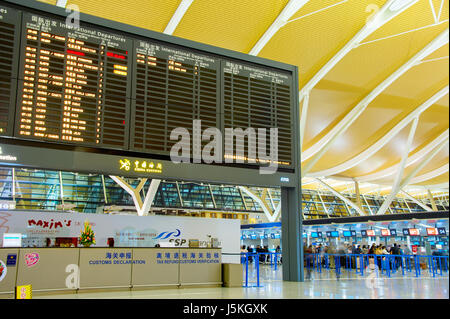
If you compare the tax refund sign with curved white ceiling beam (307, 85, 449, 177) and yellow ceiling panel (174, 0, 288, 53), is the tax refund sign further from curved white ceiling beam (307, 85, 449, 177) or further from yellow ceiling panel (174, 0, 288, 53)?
curved white ceiling beam (307, 85, 449, 177)

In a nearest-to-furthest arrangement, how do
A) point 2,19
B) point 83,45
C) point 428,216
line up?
1. point 2,19
2. point 83,45
3. point 428,216

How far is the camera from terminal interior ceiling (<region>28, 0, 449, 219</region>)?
51.8 feet

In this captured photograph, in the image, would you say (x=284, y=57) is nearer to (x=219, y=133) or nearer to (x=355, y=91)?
(x=355, y=91)

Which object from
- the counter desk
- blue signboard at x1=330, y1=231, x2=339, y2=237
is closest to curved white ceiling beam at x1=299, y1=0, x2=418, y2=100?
the counter desk

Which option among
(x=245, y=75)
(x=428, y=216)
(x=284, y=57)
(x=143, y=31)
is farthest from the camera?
(x=428, y=216)

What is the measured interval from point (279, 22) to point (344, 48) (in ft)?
13.5

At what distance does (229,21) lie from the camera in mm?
16469

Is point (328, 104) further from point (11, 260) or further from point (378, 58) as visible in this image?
point (11, 260)

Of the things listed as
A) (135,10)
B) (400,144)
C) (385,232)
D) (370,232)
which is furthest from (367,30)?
(370,232)

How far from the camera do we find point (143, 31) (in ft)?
34.4

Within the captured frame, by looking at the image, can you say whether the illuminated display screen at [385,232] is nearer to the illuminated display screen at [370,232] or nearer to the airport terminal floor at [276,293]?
the illuminated display screen at [370,232]

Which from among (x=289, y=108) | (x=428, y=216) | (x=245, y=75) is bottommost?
(x=428, y=216)
